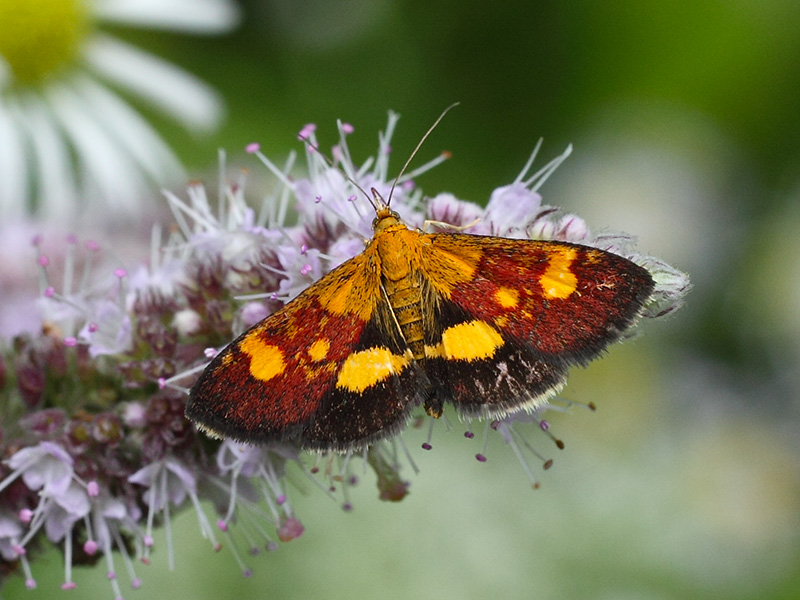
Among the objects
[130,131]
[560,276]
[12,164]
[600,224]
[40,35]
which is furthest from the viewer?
[600,224]

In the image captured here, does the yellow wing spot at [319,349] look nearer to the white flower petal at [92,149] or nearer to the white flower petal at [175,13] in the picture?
the white flower petal at [92,149]

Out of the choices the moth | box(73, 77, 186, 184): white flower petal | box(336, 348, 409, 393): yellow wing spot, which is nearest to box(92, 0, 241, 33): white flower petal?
box(73, 77, 186, 184): white flower petal

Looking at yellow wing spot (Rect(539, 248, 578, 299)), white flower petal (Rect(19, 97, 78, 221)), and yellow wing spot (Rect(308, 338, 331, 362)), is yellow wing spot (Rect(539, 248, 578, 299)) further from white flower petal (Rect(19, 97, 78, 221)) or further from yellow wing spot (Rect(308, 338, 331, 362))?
white flower petal (Rect(19, 97, 78, 221))

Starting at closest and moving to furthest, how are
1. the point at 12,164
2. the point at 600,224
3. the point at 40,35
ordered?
1. the point at 12,164
2. the point at 40,35
3. the point at 600,224

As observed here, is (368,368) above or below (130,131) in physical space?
above

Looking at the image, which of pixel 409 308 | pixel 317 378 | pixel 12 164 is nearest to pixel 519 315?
pixel 409 308

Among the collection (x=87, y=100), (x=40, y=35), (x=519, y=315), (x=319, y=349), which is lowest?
(x=87, y=100)

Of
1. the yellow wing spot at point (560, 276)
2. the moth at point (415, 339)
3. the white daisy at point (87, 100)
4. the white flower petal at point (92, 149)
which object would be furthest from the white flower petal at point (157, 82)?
the yellow wing spot at point (560, 276)

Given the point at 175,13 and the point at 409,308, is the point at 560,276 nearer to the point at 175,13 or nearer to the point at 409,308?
the point at 409,308
